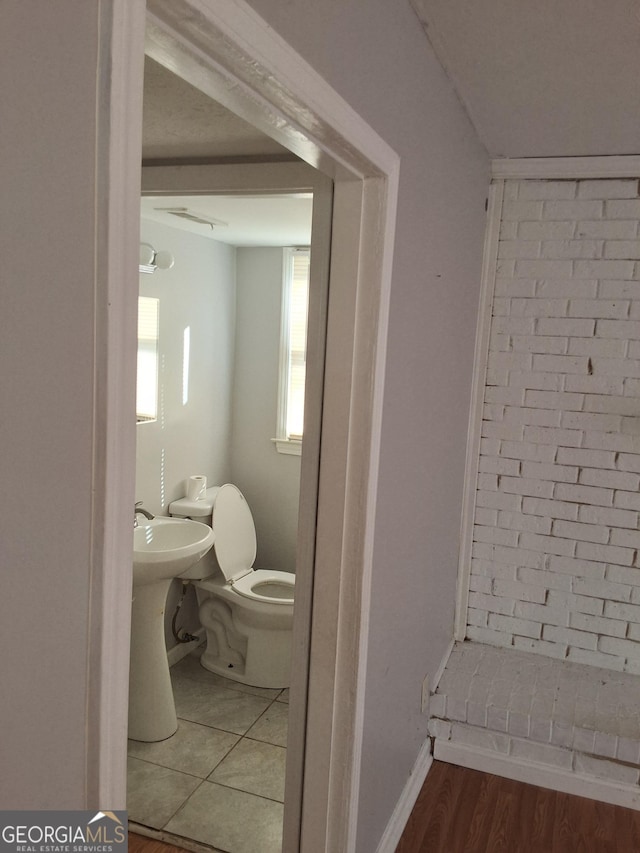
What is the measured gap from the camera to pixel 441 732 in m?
2.64

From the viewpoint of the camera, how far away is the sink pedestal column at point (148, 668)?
9.32 feet

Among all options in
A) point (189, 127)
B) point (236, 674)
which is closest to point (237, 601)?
point (236, 674)

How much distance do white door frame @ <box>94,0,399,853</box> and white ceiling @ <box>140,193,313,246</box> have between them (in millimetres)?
944

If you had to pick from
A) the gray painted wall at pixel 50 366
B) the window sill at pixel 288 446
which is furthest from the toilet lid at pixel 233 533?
the gray painted wall at pixel 50 366

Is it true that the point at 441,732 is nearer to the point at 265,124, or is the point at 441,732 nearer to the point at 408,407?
the point at 408,407

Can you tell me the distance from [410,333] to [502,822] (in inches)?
68.4

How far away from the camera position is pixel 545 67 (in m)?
1.87

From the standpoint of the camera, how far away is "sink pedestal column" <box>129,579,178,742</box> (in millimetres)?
2842

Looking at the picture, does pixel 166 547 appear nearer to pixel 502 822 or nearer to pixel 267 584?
pixel 267 584

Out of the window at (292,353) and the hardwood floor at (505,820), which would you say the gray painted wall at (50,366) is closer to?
the hardwood floor at (505,820)

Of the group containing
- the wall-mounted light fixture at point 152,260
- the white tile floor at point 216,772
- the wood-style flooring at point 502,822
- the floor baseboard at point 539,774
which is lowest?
the white tile floor at point 216,772

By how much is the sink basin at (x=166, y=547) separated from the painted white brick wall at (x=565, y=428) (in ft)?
4.05

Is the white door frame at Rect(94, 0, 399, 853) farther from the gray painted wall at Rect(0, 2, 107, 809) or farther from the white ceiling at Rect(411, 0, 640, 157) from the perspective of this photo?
the white ceiling at Rect(411, 0, 640, 157)

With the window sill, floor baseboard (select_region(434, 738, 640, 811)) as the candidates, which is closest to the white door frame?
floor baseboard (select_region(434, 738, 640, 811))
